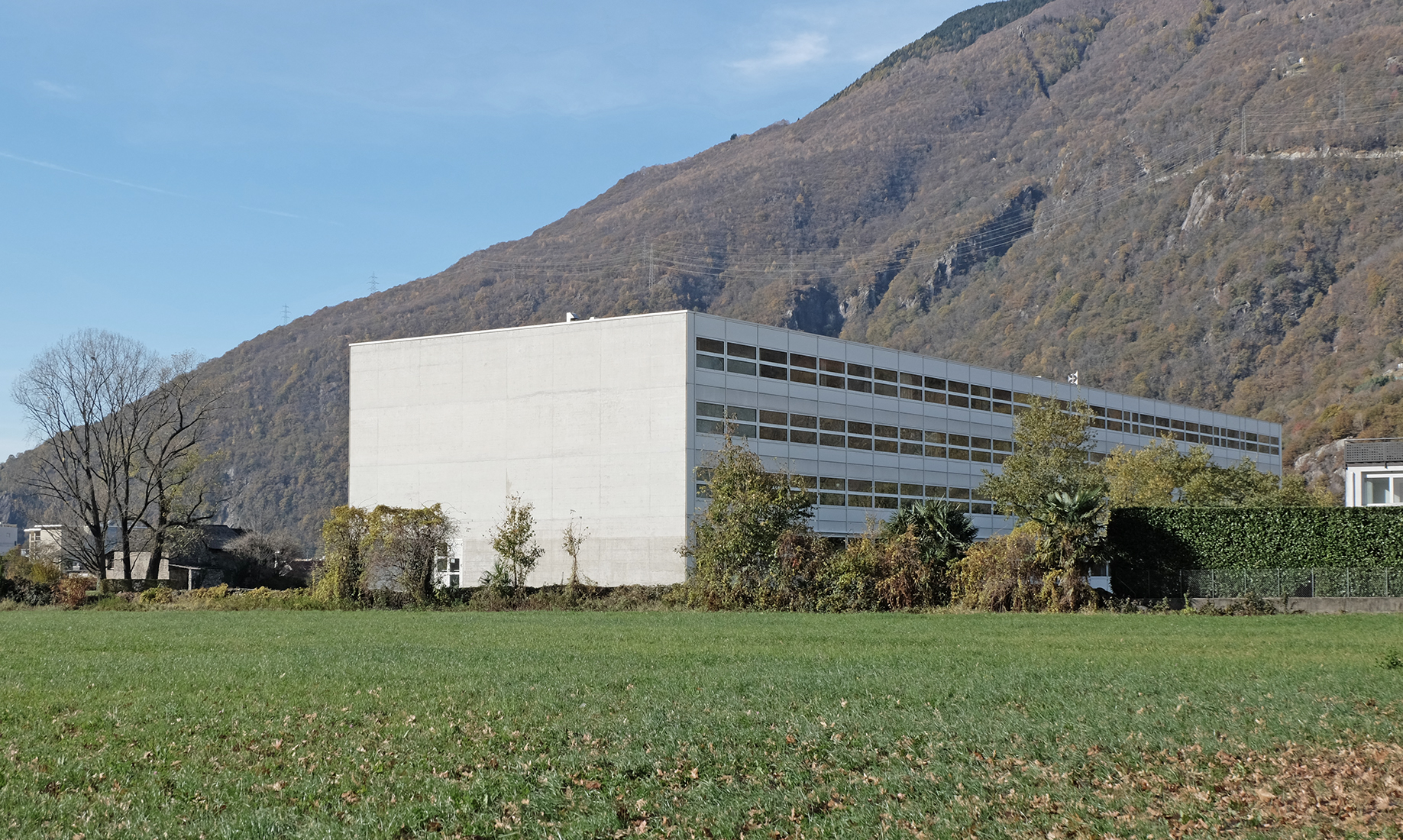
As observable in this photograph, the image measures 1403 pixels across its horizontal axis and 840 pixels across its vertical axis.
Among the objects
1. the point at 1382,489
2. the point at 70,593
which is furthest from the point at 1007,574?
the point at 1382,489

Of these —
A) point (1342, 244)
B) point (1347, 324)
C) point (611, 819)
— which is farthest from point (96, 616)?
point (1342, 244)

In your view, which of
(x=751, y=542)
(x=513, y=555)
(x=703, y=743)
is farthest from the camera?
(x=513, y=555)

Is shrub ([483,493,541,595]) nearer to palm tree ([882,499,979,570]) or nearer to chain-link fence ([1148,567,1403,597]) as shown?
palm tree ([882,499,979,570])

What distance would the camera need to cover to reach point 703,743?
1208 cm

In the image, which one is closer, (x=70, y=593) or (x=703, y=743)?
(x=703, y=743)

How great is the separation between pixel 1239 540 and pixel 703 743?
107 feet

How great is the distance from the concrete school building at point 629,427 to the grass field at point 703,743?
29.9m

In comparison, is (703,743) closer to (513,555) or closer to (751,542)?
(751,542)

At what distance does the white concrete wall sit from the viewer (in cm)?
5178

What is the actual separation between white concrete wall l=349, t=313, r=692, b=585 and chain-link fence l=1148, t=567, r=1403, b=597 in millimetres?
21276

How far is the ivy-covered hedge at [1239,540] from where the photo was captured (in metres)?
38.9

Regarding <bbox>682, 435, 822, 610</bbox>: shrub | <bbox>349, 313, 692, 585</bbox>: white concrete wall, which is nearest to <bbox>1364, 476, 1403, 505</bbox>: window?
<bbox>349, 313, 692, 585</bbox>: white concrete wall

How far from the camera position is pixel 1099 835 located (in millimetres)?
8953

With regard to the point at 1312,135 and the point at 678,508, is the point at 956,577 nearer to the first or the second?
the point at 678,508
